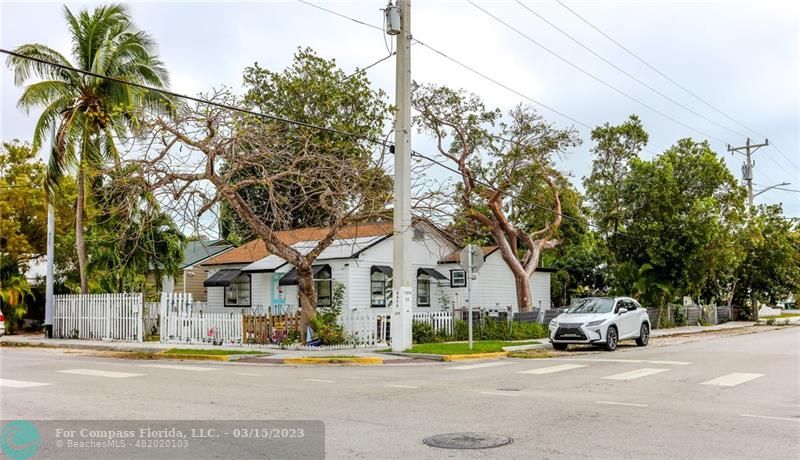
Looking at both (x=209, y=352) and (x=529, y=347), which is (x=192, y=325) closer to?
(x=209, y=352)

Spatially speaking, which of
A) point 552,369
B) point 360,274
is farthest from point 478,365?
point 360,274

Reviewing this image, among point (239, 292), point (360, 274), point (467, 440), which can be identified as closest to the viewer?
point (467, 440)

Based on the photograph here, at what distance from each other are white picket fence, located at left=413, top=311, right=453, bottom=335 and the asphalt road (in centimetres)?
728

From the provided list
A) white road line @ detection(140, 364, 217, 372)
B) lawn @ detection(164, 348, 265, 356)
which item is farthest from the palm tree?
white road line @ detection(140, 364, 217, 372)

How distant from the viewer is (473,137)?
34469 mm

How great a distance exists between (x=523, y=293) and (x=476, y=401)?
24.0 metres

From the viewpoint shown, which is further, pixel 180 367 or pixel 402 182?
pixel 402 182

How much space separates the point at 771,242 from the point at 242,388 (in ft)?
137

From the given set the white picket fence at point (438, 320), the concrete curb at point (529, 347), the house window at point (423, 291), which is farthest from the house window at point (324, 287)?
the concrete curb at point (529, 347)

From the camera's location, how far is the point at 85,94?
28766 mm

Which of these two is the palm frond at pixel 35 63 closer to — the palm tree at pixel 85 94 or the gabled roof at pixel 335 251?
the palm tree at pixel 85 94

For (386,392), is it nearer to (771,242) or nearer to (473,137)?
(473,137)

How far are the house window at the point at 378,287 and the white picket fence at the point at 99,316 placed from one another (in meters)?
9.20

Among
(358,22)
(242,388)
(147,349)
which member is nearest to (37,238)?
(147,349)
